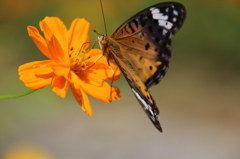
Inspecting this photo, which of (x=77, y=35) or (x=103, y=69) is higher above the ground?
(x=77, y=35)

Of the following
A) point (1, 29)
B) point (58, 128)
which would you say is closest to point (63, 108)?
point (58, 128)

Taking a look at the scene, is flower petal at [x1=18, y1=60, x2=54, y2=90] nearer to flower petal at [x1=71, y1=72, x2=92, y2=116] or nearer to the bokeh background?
flower petal at [x1=71, y1=72, x2=92, y2=116]

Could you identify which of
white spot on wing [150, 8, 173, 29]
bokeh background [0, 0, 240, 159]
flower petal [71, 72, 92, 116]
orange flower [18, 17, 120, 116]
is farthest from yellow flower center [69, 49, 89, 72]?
bokeh background [0, 0, 240, 159]

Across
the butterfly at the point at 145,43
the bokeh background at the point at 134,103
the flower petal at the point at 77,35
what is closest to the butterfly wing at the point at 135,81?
the butterfly at the point at 145,43

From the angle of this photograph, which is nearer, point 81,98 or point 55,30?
point 81,98

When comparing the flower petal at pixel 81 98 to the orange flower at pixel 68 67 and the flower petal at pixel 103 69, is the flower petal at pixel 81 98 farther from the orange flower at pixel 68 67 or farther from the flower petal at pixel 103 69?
the flower petal at pixel 103 69

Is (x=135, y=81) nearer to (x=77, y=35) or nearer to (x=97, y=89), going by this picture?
(x=97, y=89)

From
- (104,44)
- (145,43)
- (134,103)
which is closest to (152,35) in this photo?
(145,43)
